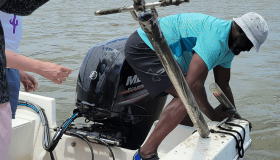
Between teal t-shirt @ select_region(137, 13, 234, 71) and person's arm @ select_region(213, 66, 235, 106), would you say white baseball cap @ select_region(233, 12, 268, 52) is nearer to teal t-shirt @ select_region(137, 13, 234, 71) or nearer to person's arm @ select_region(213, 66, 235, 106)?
teal t-shirt @ select_region(137, 13, 234, 71)

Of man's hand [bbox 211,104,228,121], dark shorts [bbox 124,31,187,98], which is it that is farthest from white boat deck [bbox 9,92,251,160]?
dark shorts [bbox 124,31,187,98]

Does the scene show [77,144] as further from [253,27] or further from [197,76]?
[253,27]

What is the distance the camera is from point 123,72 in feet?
7.38

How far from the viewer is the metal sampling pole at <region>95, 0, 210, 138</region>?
1.02 meters

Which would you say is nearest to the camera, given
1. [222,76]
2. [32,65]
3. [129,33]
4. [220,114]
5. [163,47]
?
[32,65]

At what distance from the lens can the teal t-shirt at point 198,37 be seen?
6.17 ft

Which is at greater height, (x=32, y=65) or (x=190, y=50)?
(x=32, y=65)

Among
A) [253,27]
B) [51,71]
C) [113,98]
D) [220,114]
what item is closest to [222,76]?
[220,114]

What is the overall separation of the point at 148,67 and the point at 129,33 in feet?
22.8

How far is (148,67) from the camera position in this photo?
207cm

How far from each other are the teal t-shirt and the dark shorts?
54 mm

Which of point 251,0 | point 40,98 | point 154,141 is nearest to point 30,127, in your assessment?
point 40,98

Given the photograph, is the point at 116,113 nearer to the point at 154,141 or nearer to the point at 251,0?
the point at 154,141

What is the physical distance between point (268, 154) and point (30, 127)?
2186 millimetres
